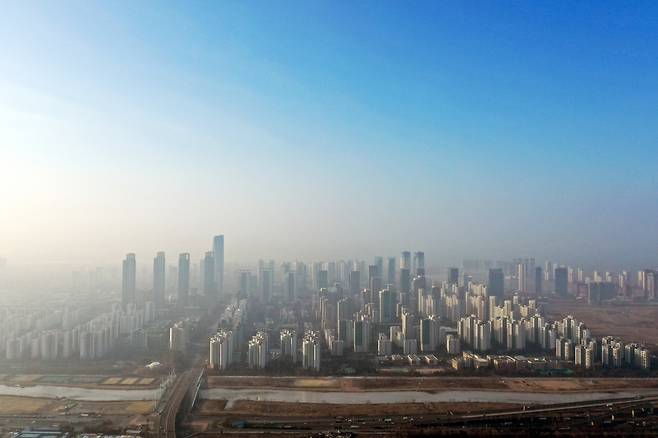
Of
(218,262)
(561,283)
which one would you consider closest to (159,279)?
(218,262)

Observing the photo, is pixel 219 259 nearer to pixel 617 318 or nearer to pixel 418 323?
pixel 418 323

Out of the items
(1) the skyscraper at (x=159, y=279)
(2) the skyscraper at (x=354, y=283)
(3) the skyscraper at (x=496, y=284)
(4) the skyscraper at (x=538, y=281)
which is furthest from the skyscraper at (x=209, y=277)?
(4) the skyscraper at (x=538, y=281)

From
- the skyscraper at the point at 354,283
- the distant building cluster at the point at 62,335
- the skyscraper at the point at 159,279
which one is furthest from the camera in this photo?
the skyscraper at the point at 354,283

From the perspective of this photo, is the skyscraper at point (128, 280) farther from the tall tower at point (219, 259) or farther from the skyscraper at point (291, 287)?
the skyscraper at point (291, 287)

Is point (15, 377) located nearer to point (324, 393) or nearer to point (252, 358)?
point (252, 358)

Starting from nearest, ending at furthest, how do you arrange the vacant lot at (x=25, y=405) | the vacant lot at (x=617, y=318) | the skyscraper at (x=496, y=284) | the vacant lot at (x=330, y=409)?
1. the vacant lot at (x=25, y=405)
2. the vacant lot at (x=330, y=409)
3. the vacant lot at (x=617, y=318)
4. the skyscraper at (x=496, y=284)

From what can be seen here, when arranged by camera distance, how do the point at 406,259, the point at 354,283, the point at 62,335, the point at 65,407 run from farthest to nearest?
the point at 406,259 → the point at 354,283 → the point at 62,335 → the point at 65,407

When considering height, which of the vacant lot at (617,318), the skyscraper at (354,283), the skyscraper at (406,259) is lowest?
the vacant lot at (617,318)

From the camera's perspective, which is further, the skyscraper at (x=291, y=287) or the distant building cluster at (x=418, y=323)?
the skyscraper at (x=291, y=287)
